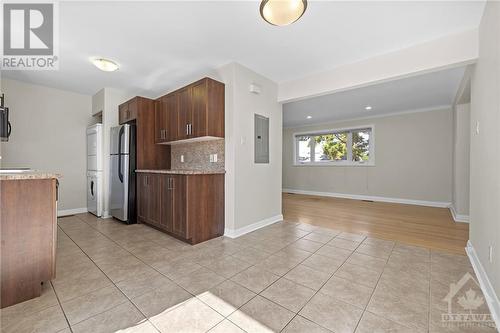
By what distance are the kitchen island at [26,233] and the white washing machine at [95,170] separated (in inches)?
105

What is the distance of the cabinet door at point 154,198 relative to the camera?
126 inches

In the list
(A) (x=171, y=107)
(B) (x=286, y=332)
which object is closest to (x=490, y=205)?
(B) (x=286, y=332)

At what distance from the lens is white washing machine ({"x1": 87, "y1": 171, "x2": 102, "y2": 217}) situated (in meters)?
4.09

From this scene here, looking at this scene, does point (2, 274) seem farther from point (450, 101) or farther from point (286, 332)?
point (450, 101)

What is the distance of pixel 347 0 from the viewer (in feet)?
6.17

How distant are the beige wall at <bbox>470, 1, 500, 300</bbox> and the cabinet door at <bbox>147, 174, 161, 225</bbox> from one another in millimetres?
3563

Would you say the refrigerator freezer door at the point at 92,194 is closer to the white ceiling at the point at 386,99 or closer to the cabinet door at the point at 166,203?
the cabinet door at the point at 166,203

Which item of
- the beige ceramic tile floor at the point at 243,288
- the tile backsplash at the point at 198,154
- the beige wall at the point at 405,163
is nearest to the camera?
the beige ceramic tile floor at the point at 243,288

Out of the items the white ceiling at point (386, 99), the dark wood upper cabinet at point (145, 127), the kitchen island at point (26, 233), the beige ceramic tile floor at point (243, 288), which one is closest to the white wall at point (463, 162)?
the white ceiling at point (386, 99)

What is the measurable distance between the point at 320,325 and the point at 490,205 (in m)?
1.64

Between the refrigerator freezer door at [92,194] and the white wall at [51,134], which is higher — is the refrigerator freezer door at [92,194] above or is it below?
below

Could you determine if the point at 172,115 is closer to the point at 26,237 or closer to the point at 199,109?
the point at 199,109

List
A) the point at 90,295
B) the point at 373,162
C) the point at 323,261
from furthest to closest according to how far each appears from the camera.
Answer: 1. the point at 373,162
2. the point at 323,261
3. the point at 90,295

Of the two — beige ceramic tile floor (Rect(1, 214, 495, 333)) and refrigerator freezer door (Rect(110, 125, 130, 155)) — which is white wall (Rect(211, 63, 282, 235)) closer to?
beige ceramic tile floor (Rect(1, 214, 495, 333))
